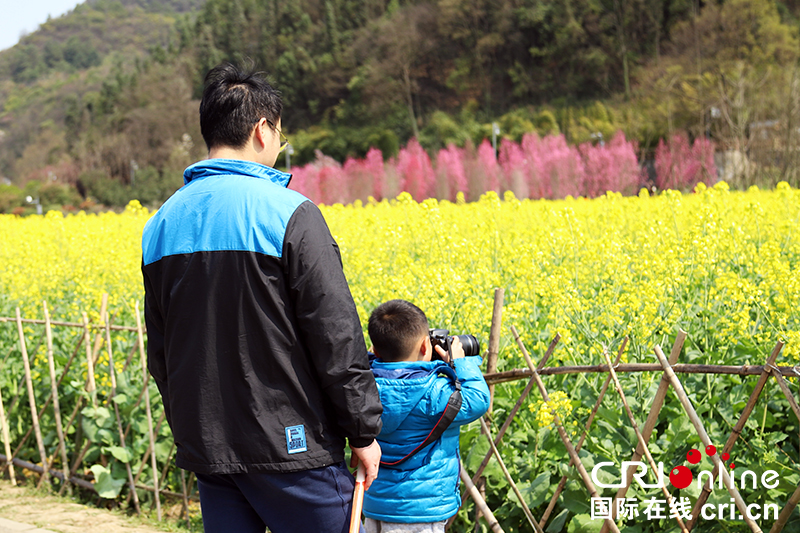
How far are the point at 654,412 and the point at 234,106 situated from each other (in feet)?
5.66

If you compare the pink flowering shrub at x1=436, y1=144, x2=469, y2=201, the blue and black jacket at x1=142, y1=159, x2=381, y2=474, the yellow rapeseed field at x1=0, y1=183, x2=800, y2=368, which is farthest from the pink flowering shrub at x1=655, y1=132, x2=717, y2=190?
the blue and black jacket at x1=142, y1=159, x2=381, y2=474

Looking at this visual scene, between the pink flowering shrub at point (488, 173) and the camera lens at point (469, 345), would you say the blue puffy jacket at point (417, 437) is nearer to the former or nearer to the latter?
the camera lens at point (469, 345)

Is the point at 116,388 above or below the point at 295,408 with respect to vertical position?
below

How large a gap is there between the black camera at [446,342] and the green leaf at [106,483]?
8.53 feet

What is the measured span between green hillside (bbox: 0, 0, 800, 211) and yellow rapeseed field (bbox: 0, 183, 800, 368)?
47.9 ft

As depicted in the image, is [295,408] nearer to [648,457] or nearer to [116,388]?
[648,457]

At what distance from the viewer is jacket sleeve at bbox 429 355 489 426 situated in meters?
2.10

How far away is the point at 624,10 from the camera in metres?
53.5

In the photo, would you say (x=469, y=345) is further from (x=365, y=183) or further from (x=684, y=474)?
(x=365, y=183)

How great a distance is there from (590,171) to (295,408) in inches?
877

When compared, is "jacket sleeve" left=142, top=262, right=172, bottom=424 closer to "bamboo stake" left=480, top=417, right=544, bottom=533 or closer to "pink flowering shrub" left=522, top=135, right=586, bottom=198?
"bamboo stake" left=480, top=417, right=544, bottom=533

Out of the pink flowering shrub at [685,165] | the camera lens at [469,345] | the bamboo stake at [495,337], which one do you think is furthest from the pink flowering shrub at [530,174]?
the camera lens at [469,345]

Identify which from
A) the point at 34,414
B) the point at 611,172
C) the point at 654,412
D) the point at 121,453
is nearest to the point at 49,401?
the point at 34,414

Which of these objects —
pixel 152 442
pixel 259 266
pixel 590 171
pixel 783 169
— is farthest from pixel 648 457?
pixel 590 171
